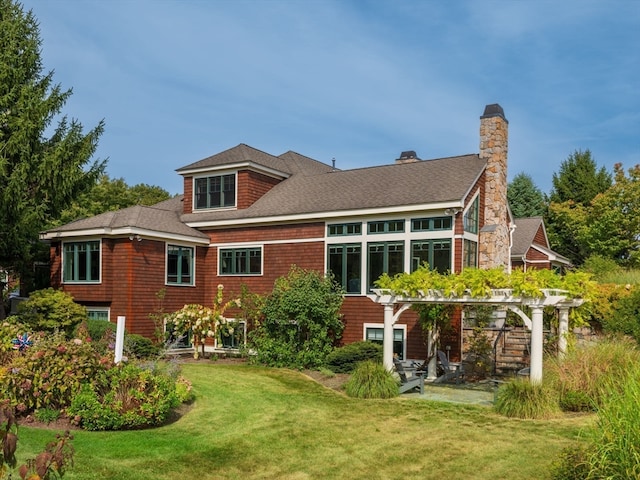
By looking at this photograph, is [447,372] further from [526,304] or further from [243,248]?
[243,248]

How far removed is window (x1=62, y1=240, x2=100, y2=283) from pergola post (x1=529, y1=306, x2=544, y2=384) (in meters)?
13.8

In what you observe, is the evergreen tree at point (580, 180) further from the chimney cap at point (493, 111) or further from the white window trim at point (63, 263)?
the white window trim at point (63, 263)

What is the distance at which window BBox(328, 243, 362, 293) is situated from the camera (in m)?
18.4

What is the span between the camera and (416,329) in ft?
56.1

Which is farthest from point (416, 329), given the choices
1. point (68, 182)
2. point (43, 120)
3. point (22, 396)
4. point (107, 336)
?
point (43, 120)

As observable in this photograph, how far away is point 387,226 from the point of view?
1792cm

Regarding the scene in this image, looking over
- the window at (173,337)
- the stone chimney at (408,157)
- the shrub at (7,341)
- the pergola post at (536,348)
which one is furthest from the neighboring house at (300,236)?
the shrub at (7,341)

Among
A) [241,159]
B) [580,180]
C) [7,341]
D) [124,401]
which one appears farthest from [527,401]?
[580,180]

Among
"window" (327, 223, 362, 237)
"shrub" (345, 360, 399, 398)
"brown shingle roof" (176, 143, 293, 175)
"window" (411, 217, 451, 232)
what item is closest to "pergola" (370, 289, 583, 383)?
"shrub" (345, 360, 399, 398)

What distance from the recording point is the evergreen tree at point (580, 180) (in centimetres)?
4000

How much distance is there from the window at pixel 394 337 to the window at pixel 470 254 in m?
2.73

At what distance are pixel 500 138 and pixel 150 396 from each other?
13.5m

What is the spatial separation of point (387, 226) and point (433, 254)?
1.70m

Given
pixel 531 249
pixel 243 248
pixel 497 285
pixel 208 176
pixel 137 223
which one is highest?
pixel 208 176
